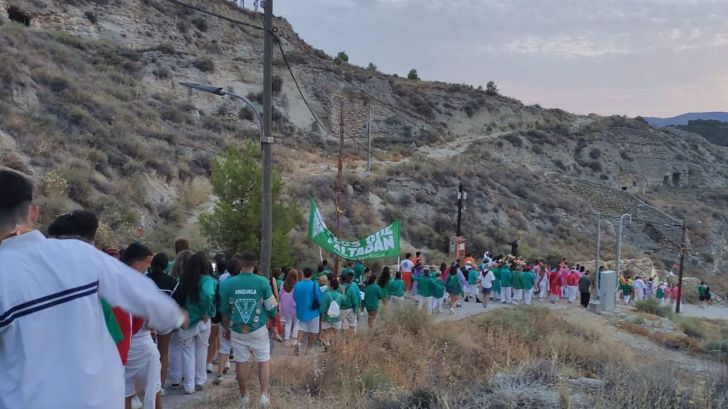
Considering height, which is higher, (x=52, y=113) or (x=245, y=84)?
(x=245, y=84)

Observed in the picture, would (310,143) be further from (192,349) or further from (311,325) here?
(192,349)

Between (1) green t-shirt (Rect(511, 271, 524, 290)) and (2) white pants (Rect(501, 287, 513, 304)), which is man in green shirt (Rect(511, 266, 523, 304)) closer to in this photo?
(1) green t-shirt (Rect(511, 271, 524, 290))

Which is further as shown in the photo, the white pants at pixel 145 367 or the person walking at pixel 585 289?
the person walking at pixel 585 289

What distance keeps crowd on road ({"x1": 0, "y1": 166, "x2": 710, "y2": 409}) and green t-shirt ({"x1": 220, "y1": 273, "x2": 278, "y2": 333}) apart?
1cm

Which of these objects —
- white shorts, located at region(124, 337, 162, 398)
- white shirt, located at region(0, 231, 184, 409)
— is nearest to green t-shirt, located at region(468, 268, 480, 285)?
white shorts, located at region(124, 337, 162, 398)

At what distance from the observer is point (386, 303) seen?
46.4 feet

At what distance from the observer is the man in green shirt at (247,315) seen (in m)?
6.89

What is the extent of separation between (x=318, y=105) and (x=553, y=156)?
28.7 m

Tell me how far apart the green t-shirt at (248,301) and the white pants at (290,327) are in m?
4.37

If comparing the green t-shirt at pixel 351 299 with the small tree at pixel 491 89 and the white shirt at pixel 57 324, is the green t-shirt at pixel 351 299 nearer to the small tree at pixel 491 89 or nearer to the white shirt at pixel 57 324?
the white shirt at pixel 57 324

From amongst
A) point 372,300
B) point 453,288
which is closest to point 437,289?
point 453,288

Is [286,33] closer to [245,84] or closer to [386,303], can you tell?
[245,84]

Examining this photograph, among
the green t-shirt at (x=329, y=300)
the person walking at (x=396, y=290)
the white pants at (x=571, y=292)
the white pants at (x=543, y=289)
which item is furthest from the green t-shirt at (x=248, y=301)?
the white pants at (x=571, y=292)

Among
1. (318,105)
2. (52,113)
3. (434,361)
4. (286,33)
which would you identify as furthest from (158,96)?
(434,361)
